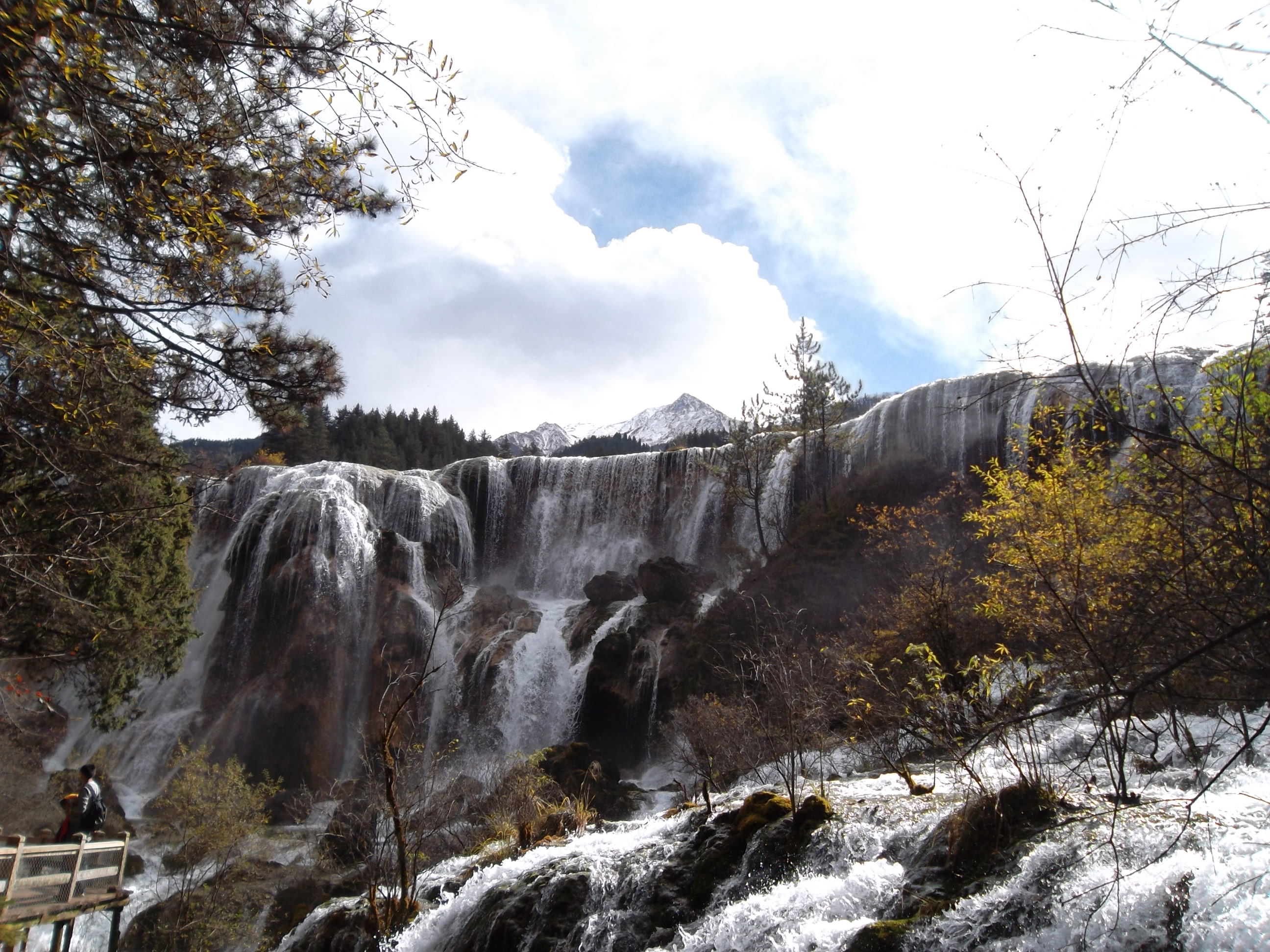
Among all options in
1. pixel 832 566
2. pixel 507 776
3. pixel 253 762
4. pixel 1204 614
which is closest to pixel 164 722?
pixel 253 762

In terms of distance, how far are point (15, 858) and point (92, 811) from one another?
2400mm

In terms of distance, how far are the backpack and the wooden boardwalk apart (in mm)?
326

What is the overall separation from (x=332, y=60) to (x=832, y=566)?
70.2ft

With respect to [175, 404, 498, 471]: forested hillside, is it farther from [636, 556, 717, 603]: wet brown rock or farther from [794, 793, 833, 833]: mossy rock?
[794, 793, 833, 833]: mossy rock

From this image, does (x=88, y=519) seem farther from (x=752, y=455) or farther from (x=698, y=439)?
(x=698, y=439)

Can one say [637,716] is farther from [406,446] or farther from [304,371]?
[406,446]

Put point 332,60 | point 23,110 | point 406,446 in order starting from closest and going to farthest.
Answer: point 23,110 < point 332,60 < point 406,446

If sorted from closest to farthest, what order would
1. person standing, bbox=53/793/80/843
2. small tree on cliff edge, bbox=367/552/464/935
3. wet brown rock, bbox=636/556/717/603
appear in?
1. small tree on cliff edge, bbox=367/552/464/935
2. person standing, bbox=53/793/80/843
3. wet brown rock, bbox=636/556/717/603

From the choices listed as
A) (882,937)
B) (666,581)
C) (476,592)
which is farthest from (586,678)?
(882,937)

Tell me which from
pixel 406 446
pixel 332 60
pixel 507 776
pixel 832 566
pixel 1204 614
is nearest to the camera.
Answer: pixel 1204 614

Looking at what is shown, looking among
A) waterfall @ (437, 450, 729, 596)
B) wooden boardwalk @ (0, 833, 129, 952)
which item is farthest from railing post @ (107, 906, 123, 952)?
waterfall @ (437, 450, 729, 596)

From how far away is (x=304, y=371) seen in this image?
6531 mm

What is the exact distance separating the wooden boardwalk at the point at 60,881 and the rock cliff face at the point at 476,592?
37.4 feet

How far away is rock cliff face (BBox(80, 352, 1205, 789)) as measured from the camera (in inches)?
982
